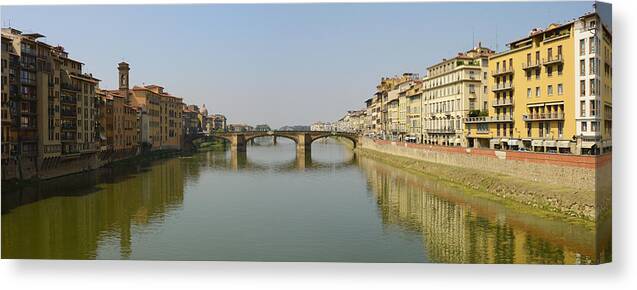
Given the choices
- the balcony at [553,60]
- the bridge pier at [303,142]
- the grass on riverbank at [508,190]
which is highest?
the balcony at [553,60]

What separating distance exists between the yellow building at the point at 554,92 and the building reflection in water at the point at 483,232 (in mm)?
3261

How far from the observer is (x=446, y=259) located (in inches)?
666

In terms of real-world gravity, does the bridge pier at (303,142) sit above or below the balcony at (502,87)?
below

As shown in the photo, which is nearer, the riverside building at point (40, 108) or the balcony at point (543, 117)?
the balcony at point (543, 117)

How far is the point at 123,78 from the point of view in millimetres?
42562

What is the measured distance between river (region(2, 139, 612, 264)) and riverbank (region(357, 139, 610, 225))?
0.78m

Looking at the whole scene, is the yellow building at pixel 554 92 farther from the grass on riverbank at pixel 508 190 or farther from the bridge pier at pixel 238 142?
the bridge pier at pixel 238 142

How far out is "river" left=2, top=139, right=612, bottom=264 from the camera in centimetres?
1762

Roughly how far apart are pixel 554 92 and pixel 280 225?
13811 mm

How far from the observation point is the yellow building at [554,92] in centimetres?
1838

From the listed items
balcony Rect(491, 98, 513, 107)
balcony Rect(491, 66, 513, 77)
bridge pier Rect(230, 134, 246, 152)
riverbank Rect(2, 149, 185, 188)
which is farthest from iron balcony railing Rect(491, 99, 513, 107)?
bridge pier Rect(230, 134, 246, 152)

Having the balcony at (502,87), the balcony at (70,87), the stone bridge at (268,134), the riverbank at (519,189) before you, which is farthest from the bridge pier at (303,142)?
the balcony at (502,87)

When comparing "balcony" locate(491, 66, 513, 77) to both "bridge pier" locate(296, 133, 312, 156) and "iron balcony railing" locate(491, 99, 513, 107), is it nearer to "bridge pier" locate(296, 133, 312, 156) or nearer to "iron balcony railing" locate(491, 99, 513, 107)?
"iron balcony railing" locate(491, 99, 513, 107)

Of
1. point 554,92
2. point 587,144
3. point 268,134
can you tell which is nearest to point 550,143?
point 554,92
